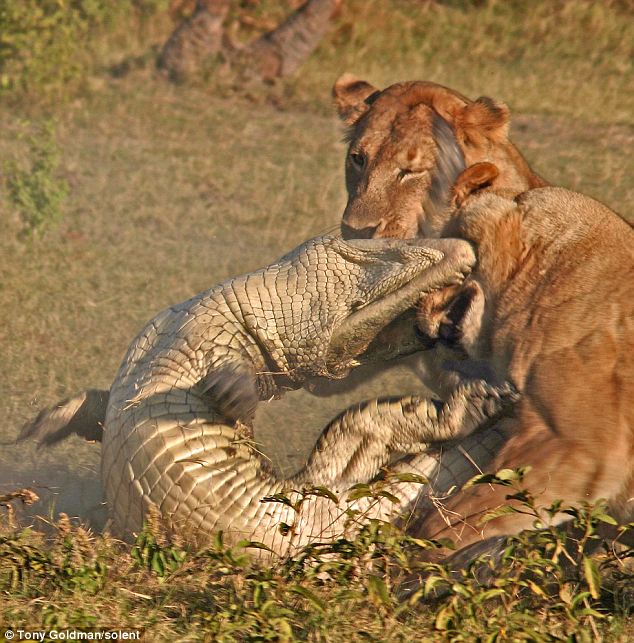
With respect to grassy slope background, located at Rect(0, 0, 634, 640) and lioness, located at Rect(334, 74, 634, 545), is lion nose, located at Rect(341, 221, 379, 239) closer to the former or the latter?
lioness, located at Rect(334, 74, 634, 545)

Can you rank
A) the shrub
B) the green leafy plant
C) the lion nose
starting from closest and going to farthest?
the lion nose → the green leafy plant → the shrub

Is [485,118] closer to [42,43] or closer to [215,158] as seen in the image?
[215,158]

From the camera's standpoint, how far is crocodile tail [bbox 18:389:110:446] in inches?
165

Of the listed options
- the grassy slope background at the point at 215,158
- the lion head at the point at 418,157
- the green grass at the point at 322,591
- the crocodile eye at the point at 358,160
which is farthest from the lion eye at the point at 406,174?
the green grass at the point at 322,591

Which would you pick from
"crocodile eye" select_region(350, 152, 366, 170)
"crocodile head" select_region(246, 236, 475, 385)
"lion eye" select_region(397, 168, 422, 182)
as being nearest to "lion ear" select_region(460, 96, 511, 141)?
"lion eye" select_region(397, 168, 422, 182)

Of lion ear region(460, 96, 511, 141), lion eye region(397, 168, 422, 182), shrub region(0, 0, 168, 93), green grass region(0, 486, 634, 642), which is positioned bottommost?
green grass region(0, 486, 634, 642)

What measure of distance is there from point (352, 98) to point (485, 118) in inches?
31.5

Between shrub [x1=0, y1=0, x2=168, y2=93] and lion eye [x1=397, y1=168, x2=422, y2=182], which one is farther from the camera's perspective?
shrub [x1=0, y1=0, x2=168, y2=93]

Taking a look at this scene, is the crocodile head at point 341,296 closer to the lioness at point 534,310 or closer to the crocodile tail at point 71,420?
the lioness at point 534,310

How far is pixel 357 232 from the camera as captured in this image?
15.2 ft

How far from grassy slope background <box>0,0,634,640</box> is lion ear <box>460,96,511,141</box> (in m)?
1.67

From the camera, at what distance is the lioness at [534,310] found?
3549 mm

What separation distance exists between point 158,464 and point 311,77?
8085mm

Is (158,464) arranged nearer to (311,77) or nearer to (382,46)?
(311,77)
